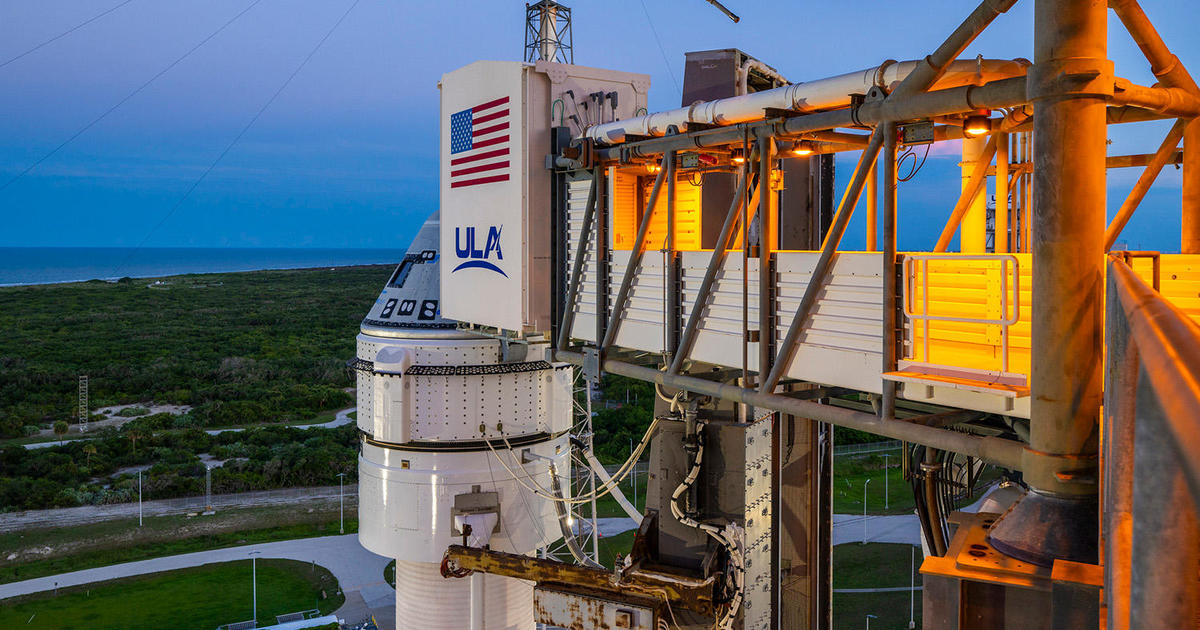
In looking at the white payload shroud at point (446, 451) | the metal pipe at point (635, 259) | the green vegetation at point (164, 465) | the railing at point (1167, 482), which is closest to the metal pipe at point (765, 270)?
the metal pipe at point (635, 259)

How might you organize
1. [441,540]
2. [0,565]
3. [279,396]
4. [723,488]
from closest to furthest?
[723,488]
[441,540]
[0,565]
[279,396]

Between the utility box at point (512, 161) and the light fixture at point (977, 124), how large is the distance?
4.85 m

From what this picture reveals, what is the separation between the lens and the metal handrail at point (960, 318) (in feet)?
16.1

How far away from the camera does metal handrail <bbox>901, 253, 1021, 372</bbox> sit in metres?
4.90

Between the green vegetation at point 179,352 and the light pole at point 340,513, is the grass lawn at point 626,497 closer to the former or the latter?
the light pole at point 340,513

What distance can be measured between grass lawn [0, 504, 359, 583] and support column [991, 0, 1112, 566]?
26046 millimetres

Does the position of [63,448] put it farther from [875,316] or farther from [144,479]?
[875,316]

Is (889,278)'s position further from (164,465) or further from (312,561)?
(164,465)

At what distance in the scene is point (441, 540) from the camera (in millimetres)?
11984

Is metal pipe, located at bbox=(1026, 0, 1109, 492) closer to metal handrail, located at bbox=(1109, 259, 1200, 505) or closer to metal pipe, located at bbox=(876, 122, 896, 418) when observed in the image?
metal pipe, located at bbox=(876, 122, 896, 418)

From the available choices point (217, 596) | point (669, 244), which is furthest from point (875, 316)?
point (217, 596)

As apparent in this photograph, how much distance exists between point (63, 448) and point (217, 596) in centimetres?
1665

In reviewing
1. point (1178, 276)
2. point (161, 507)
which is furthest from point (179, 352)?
point (1178, 276)

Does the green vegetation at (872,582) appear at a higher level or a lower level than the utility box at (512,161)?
lower
